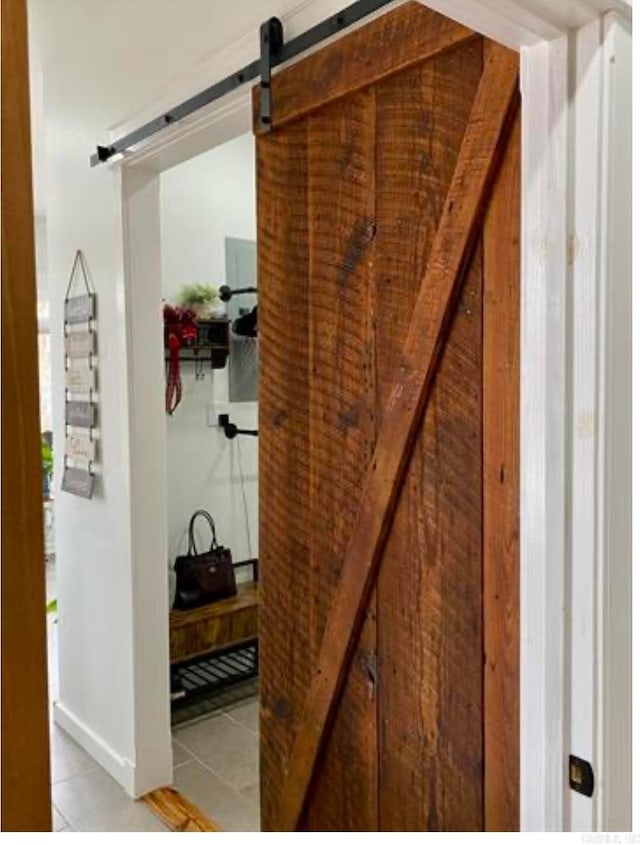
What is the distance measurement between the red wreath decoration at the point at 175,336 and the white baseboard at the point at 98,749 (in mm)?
1416

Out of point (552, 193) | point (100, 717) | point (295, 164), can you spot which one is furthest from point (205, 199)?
point (552, 193)

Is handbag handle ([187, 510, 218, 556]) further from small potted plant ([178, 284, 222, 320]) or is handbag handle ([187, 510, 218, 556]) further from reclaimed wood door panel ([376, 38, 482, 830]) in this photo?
reclaimed wood door panel ([376, 38, 482, 830])

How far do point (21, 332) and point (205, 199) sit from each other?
3.21 meters

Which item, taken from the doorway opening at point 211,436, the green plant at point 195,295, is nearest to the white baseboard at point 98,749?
the doorway opening at point 211,436

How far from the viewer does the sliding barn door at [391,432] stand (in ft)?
3.79

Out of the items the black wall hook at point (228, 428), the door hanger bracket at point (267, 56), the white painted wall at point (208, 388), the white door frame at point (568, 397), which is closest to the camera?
the white door frame at point (568, 397)

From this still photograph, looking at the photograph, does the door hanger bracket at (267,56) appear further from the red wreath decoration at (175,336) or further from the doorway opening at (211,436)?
the red wreath decoration at (175,336)

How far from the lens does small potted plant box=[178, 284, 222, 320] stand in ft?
10.9

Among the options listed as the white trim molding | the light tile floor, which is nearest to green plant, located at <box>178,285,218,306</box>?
the light tile floor

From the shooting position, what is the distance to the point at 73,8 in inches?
94.8

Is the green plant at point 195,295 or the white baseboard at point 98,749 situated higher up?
the green plant at point 195,295

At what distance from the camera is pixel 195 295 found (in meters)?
3.33

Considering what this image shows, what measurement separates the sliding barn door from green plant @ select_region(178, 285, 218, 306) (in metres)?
1.72

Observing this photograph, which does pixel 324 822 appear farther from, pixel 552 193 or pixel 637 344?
pixel 552 193
